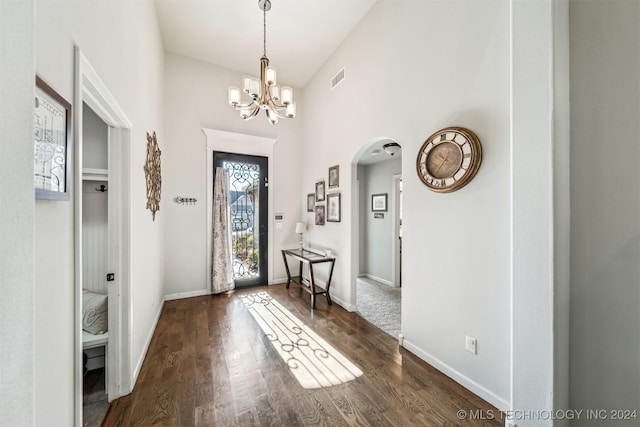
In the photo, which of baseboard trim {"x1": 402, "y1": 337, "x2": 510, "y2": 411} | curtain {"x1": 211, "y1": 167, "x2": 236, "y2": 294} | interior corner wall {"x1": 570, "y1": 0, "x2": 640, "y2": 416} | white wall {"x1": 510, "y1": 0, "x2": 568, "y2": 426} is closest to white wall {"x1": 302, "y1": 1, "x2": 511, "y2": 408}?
baseboard trim {"x1": 402, "y1": 337, "x2": 510, "y2": 411}

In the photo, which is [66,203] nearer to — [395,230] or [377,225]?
[395,230]

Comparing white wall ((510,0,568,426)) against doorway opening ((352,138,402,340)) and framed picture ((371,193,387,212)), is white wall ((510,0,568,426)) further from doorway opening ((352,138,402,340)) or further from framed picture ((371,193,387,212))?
framed picture ((371,193,387,212))

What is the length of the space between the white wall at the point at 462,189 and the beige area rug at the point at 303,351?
785 mm


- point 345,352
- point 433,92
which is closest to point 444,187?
point 433,92

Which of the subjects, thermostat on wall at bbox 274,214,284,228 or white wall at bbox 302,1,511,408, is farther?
thermostat on wall at bbox 274,214,284,228

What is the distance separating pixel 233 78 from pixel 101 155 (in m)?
3.08

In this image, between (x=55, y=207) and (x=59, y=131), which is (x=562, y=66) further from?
(x=55, y=207)

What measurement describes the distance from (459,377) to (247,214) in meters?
3.73

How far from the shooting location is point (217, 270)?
402 centimetres

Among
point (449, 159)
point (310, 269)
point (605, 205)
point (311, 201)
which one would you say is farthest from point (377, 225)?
point (605, 205)

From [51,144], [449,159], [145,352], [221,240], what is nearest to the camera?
[51,144]

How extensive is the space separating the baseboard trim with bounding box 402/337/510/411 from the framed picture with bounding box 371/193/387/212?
2946 millimetres

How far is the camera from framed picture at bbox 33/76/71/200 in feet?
2.55

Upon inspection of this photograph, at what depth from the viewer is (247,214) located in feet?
14.4
